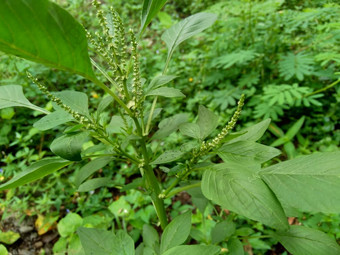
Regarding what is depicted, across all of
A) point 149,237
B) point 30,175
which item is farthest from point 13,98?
point 149,237

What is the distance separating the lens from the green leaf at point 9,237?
1.64 metres

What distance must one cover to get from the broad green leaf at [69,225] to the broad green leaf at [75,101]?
1.05 meters

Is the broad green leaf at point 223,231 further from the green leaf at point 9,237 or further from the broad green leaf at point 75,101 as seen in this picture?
the green leaf at point 9,237

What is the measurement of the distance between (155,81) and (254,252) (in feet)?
4.22

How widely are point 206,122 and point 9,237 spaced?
5.40ft

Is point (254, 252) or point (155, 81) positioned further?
point (254, 252)

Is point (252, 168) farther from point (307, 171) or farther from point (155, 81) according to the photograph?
point (155, 81)

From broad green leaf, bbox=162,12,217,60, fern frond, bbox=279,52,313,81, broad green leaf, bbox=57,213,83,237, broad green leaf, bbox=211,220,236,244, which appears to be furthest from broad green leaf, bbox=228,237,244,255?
fern frond, bbox=279,52,313,81

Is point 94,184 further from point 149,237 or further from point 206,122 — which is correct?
point 206,122

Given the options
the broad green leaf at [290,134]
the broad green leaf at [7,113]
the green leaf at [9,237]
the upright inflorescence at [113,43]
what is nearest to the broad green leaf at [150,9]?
the upright inflorescence at [113,43]

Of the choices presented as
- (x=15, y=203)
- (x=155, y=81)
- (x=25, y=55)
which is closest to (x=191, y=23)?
(x=155, y=81)

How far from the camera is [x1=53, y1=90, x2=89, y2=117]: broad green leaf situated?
75cm

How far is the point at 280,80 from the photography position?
7.21 ft

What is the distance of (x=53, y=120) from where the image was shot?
2.25 ft
